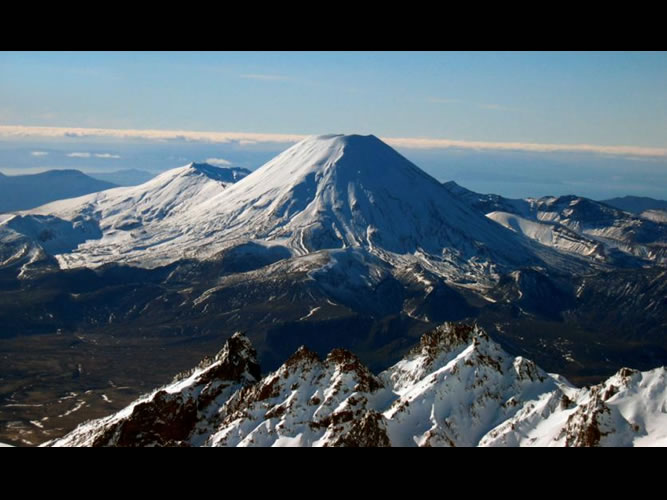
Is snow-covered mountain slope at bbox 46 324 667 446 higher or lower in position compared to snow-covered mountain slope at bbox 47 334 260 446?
higher

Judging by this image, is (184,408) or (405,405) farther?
(184,408)

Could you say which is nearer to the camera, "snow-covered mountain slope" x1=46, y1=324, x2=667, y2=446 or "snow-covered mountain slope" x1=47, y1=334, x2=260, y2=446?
"snow-covered mountain slope" x1=46, y1=324, x2=667, y2=446

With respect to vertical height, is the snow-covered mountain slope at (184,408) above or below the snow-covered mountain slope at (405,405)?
below

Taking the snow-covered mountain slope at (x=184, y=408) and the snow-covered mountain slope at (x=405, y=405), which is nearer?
the snow-covered mountain slope at (x=405, y=405)

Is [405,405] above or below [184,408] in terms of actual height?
above
